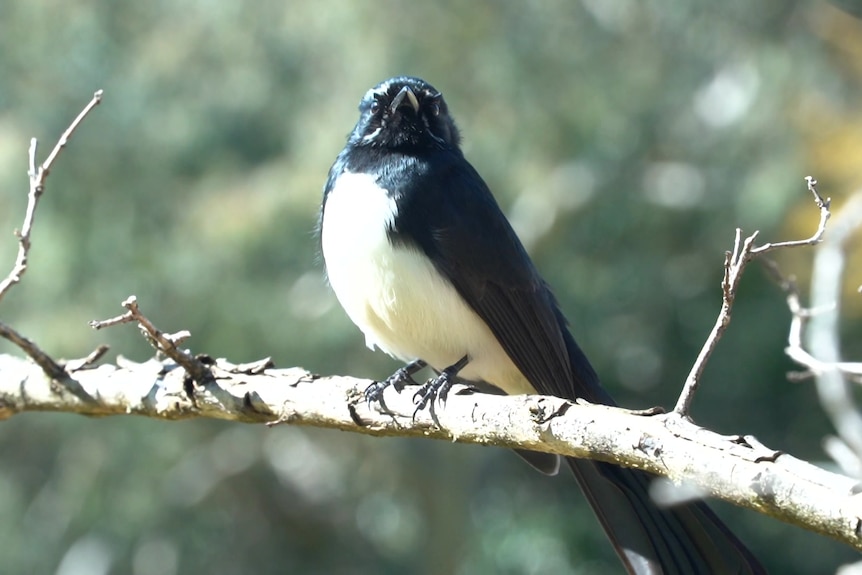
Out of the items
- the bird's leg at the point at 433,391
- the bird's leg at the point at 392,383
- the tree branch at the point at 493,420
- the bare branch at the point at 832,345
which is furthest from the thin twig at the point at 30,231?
the bare branch at the point at 832,345

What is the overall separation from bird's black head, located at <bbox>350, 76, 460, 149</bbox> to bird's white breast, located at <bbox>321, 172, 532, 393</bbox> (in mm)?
269

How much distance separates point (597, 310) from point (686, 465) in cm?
785

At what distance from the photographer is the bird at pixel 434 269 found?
14.3 ft

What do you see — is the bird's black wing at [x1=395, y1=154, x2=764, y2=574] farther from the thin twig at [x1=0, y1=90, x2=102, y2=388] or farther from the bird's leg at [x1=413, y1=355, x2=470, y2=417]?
the thin twig at [x1=0, y1=90, x2=102, y2=388]

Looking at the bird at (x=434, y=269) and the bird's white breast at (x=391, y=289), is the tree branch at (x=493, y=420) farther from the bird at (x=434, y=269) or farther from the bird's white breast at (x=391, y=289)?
the bird's white breast at (x=391, y=289)

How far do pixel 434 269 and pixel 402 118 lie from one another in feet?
2.32

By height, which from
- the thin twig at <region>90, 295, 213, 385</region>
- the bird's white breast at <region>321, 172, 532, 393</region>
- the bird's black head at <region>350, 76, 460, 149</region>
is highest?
the bird's black head at <region>350, 76, 460, 149</region>

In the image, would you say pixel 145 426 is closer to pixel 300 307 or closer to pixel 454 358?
pixel 300 307

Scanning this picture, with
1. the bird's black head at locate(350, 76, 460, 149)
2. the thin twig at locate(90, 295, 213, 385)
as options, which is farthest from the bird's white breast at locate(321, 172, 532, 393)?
the thin twig at locate(90, 295, 213, 385)

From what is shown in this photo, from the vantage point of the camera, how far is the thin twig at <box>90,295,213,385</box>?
3.30 metres

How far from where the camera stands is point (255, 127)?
1019 centimetres

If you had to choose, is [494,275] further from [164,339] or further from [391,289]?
[164,339]

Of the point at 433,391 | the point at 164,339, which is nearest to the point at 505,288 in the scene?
the point at 433,391

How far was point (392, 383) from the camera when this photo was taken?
393 centimetres
